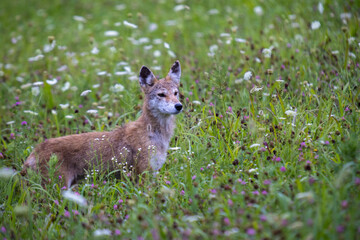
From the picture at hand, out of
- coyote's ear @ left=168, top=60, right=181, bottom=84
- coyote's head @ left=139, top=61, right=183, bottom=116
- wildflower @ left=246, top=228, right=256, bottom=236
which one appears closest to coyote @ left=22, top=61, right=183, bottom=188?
coyote's head @ left=139, top=61, right=183, bottom=116

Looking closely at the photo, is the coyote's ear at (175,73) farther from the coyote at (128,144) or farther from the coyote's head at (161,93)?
the coyote at (128,144)

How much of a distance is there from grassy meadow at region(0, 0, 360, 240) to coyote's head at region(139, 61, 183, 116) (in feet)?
0.87

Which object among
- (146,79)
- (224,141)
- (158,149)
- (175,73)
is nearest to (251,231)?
(224,141)

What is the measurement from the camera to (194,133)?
5.60 metres

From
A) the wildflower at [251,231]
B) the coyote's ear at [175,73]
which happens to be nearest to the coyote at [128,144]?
the coyote's ear at [175,73]

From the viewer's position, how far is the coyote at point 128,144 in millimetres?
5582

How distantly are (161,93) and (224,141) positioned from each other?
1.38m

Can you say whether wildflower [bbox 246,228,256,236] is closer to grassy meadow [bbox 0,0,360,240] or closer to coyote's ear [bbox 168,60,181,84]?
grassy meadow [bbox 0,0,360,240]

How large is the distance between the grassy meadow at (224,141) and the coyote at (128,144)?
21 centimetres

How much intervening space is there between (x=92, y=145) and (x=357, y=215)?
3.46 m

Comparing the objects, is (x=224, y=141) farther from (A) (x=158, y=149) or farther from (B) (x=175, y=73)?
(B) (x=175, y=73)

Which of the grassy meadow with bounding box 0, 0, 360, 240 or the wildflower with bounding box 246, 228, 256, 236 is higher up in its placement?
the wildflower with bounding box 246, 228, 256, 236

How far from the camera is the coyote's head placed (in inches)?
231

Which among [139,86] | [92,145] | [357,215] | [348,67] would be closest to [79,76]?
[139,86]
